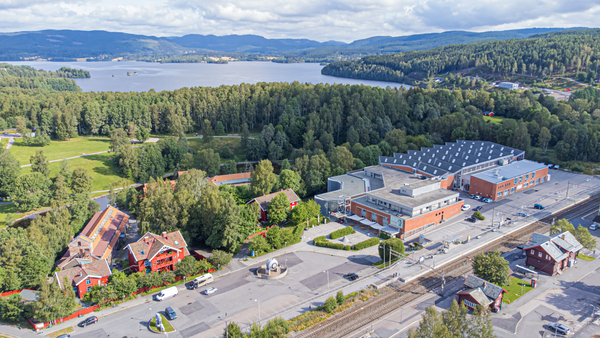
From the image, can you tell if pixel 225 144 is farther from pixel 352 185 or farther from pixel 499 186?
pixel 499 186

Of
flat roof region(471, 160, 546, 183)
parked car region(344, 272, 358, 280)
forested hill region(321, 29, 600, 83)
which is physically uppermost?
forested hill region(321, 29, 600, 83)

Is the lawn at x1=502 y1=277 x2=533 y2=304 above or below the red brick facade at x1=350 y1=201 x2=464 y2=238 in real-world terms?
below

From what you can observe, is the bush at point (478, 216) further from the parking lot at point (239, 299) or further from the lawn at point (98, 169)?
the lawn at point (98, 169)

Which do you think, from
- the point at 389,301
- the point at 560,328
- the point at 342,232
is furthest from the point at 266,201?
the point at 560,328

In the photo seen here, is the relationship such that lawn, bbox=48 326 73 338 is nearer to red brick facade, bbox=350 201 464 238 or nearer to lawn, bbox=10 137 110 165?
red brick facade, bbox=350 201 464 238

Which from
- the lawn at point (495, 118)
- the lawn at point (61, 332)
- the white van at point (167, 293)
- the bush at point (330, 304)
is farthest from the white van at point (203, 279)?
the lawn at point (495, 118)

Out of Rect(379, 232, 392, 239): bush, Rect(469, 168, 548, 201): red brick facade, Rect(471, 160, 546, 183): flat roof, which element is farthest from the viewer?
Rect(471, 160, 546, 183): flat roof

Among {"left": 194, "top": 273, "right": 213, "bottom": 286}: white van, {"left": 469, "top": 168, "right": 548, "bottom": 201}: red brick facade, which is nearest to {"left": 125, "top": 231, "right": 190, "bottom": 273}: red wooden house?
{"left": 194, "top": 273, "right": 213, "bottom": 286}: white van
